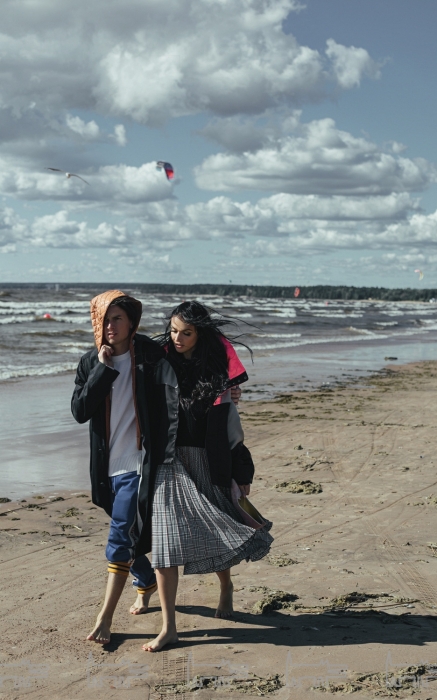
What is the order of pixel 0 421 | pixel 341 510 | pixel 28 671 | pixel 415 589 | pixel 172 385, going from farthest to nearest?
1. pixel 0 421
2. pixel 341 510
3. pixel 415 589
4. pixel 172 385
5. pixel 28 671

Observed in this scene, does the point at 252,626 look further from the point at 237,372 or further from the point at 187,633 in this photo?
the point at 237,372

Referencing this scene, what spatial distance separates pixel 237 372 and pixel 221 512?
75 centimetres

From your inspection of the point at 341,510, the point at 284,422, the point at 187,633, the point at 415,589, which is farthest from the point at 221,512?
the point at 284,422

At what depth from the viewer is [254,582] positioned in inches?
188

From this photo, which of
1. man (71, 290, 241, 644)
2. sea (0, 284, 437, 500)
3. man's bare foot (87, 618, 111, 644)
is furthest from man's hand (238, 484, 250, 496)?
man's bare foot (87, 618, 111, 644)

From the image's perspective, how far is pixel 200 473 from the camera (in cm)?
391

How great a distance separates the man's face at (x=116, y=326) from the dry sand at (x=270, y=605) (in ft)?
5.24

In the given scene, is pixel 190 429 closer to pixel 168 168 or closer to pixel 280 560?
pixel 280 560

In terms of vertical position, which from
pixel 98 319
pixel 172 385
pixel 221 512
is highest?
pixel 98 319

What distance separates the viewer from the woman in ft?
12.4

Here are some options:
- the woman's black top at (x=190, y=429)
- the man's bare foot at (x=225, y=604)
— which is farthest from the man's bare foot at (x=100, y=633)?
the woman's black top at (x=190, y=429)

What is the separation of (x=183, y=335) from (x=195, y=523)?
984 mm

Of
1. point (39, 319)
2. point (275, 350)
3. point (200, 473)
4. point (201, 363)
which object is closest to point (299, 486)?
point (200, 473)

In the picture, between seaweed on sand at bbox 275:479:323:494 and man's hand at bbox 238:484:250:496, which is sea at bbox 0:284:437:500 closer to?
man's hand at bbox 238:484:250:496
